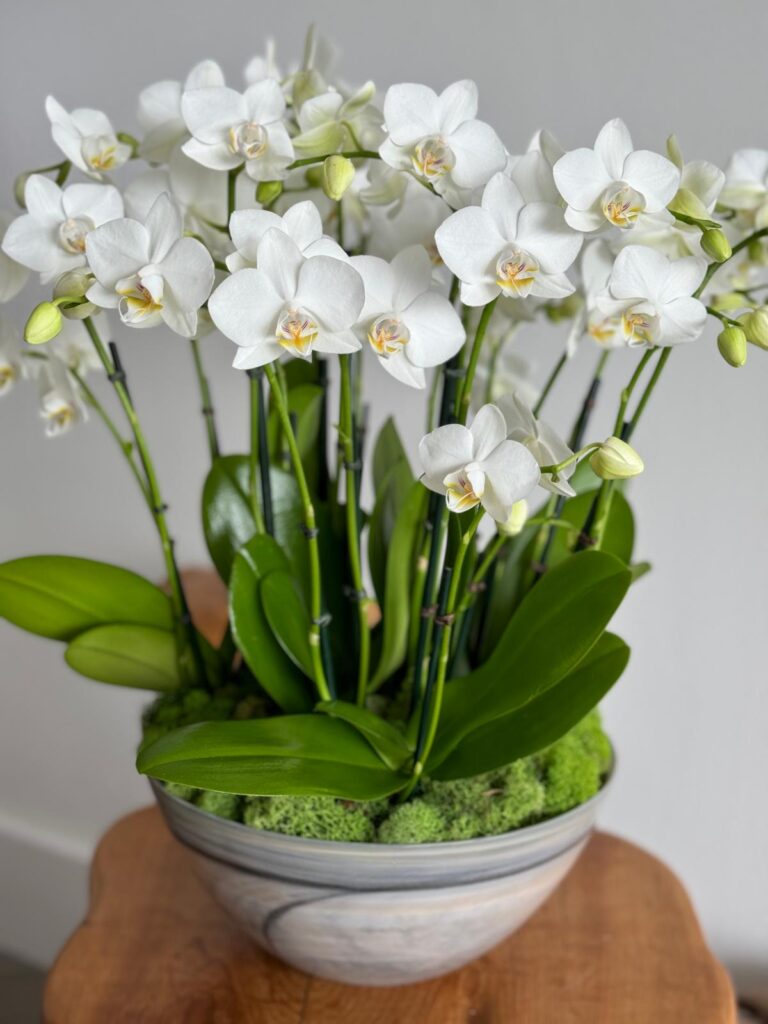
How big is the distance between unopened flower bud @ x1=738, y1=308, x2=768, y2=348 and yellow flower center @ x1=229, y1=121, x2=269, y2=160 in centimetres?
25

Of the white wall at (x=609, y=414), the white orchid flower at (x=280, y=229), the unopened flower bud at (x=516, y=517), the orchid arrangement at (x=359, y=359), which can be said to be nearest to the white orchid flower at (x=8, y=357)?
the orchid arrangement at (x=359, y=359)

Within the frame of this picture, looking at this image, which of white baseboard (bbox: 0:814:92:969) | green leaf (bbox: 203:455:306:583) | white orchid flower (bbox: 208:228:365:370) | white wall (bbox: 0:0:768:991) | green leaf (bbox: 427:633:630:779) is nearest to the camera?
white orchid flower (bbox: 208:228:365:370)

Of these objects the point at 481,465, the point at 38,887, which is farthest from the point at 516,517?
the point at 38,887

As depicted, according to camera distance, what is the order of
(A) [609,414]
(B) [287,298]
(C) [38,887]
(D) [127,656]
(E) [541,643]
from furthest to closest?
(C) [38,887]
(A) [609,414]
(D) [127,656]
(E) [541,643]
(B) [287,298]

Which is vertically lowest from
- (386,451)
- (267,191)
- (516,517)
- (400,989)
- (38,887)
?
(38,887)

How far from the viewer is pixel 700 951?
Result: 79 centimetres

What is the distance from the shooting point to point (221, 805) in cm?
62

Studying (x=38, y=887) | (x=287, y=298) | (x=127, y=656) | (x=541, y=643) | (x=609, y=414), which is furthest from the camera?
(x=38, y=887)

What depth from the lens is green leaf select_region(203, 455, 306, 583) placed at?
0.70 metres

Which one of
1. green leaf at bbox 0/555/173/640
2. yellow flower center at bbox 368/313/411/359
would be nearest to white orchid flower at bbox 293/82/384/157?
yellow flower center at bbox 368/313/411/359

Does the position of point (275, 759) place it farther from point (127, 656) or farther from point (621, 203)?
point (621, 203)

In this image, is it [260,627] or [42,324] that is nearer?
[42,324]

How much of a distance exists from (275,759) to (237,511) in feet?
0.68

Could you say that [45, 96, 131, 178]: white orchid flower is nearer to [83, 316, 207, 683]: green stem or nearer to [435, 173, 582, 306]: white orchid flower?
[83, 316, 207, 683]: green stem
